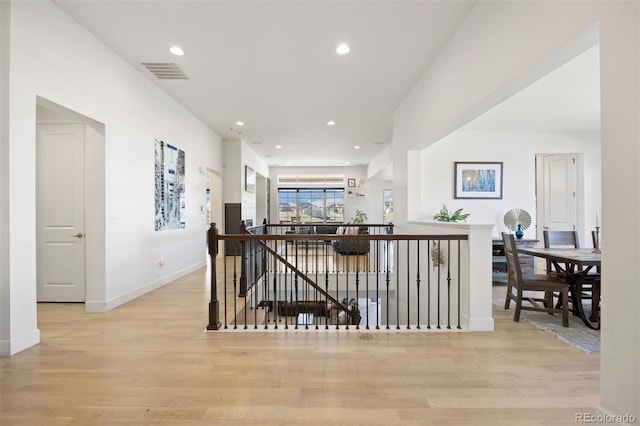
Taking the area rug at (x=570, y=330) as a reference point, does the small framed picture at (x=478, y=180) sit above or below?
above

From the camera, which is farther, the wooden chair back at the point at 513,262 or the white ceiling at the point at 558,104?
the white ceiling at the point at 558,104

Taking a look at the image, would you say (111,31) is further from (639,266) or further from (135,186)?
(639,266)

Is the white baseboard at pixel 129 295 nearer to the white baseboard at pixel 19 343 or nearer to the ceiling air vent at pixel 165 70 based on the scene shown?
the white baseboard at pixel 19 343

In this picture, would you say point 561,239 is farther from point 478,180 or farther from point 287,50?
point 287,50

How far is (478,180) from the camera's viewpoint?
20.4 feet

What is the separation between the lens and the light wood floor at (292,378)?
1.88 meters

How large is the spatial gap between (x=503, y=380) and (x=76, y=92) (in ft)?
15.4

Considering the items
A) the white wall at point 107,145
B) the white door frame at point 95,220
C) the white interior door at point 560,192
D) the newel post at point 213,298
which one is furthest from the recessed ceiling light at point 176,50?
the white interior door at point 560,192

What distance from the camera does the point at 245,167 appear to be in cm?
875

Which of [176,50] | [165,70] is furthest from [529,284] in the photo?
[165,70]

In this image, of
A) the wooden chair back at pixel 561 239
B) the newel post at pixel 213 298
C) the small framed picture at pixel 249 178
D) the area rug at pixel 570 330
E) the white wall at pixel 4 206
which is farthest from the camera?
the small framed picture at pixel 249 178

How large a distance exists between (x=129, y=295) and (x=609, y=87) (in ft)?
16.6

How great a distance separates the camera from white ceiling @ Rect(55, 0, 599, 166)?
3.04m

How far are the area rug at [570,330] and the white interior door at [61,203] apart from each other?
553cm
